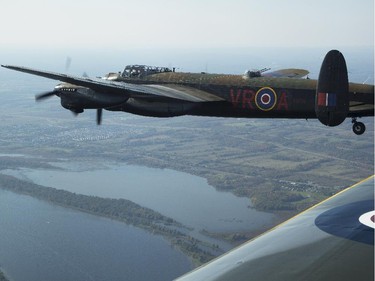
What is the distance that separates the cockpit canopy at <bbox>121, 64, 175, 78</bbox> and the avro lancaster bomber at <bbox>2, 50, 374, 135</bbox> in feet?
2.32

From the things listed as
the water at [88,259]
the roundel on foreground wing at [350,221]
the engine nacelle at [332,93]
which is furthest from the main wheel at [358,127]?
the water at [88,259]

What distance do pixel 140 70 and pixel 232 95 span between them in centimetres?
659

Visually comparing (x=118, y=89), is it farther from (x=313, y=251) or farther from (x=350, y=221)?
(x=313, y=251)

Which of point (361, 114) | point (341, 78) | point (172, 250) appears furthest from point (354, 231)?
point (172, 250)

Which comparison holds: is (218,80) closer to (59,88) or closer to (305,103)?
(305,103)

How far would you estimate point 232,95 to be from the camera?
88.6ft

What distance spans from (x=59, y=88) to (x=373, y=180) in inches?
736

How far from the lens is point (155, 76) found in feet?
97.8

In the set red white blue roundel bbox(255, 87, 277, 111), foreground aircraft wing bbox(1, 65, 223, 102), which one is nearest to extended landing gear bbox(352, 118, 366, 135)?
red white blue roundel bbox(255, 87, 277, 111)

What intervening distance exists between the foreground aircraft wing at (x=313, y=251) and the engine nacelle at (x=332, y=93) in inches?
437

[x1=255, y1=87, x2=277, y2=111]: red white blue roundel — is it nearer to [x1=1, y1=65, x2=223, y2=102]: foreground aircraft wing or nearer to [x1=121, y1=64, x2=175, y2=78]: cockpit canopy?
[x1=1, y1=65, x2=223, y2=102]: foreground aircraft wing

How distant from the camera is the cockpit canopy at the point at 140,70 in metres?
30.1

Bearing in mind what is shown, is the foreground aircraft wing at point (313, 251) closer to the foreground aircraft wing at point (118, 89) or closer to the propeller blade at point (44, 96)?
the foreground aircraft wing at point (118, 89)

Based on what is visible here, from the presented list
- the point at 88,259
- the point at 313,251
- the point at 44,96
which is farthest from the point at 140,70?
the point at 88,259
